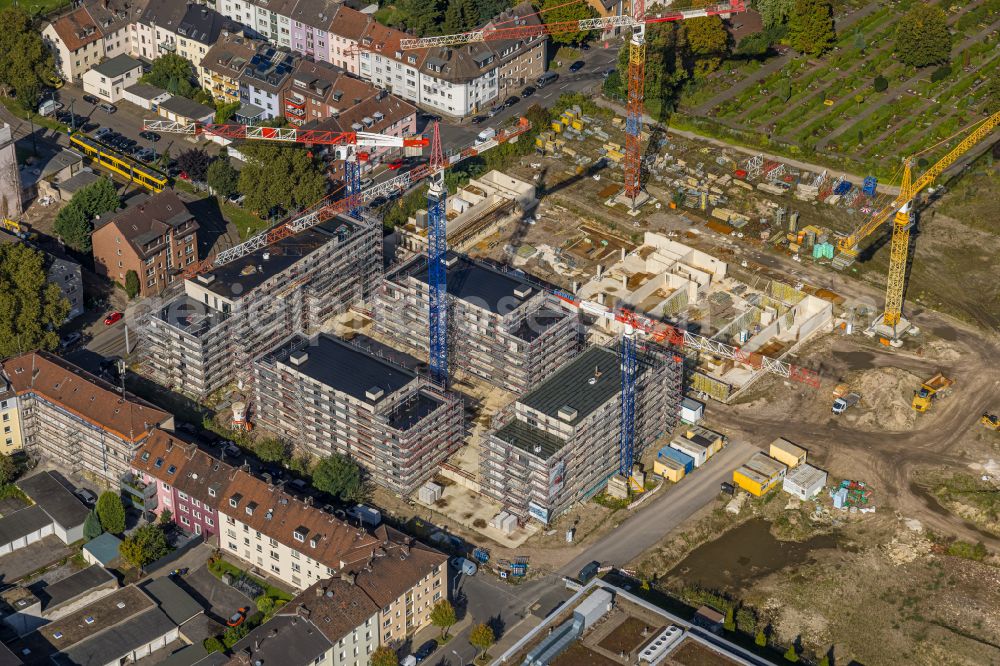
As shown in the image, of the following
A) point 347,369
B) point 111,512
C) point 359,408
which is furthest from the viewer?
point 347,369

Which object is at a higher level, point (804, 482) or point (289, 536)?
point (289, 536)

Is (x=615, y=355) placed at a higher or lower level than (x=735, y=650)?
higher

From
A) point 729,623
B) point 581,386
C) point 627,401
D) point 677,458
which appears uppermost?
point 581,386

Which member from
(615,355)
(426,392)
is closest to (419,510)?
(426,392)

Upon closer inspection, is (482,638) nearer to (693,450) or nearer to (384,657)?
(384,657)

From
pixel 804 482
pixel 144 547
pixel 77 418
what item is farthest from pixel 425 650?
pixel 77 418

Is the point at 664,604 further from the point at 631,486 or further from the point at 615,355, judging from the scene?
the point at 615,355

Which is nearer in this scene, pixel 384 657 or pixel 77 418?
pixel 384 657
